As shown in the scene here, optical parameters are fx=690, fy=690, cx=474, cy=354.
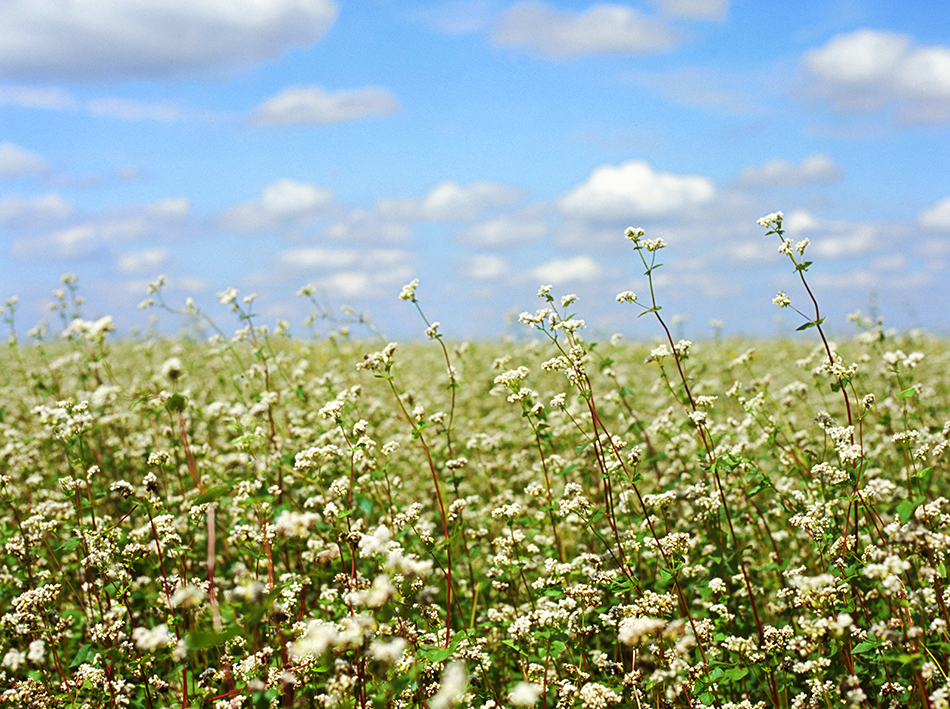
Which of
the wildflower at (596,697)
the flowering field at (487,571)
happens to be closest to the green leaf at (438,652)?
the flowering field at (487,571)

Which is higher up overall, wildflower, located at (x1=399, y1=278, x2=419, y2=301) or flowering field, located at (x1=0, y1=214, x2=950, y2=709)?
wildflower, located at (x1=399, y1=278, x2=419, y2=301)

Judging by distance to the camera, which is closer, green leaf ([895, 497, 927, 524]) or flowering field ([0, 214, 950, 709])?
flowering field ([0, 214, 950, 709])

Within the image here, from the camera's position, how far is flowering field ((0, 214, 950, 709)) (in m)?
3.11

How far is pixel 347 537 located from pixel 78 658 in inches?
93.6

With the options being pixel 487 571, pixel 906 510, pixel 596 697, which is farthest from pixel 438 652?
pixel 906 510

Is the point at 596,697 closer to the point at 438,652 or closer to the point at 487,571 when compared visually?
the point at 438,652

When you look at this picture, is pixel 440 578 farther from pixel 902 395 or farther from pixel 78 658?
pixel 902 395

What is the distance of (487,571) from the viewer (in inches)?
216

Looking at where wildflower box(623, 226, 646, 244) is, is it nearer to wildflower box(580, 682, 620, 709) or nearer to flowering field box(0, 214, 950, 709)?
flowering field box(0, 214, 950, 709)

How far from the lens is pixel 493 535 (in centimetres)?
604

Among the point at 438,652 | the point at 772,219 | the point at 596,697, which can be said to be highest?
the point at 772,219

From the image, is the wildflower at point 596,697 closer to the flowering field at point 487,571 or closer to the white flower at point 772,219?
the flowering field at point 487,571

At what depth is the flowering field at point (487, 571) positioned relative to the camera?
122 inches

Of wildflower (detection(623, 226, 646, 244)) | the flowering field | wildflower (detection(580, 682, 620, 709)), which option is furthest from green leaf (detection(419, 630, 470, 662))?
wildflower (detection(623, 226, 646, 244))
